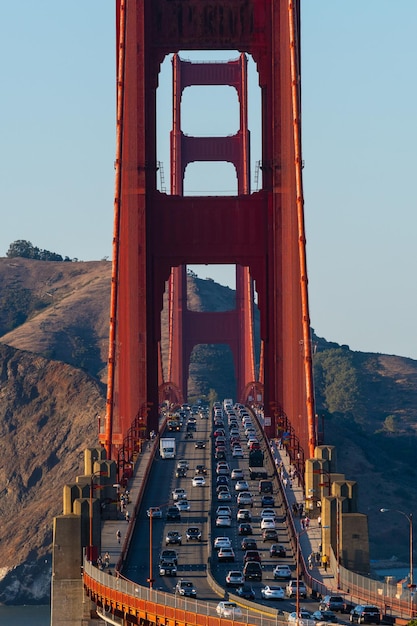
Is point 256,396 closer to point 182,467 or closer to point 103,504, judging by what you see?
point 182,467

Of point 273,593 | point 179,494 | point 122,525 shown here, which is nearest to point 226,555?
point 122,525

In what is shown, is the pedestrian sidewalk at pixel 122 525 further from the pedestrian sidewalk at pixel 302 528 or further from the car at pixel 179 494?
the pedestrian sidewalk at pixel 302 528

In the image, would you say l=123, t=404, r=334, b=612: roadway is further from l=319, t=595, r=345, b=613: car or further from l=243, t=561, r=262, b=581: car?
l=319, t=595, r=345, b=613: car

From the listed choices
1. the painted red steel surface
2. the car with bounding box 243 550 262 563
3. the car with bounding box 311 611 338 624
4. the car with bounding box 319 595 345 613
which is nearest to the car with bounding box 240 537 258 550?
the car with bounding box 243 550 262 563

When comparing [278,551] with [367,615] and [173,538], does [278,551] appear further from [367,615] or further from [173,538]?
[367,615]

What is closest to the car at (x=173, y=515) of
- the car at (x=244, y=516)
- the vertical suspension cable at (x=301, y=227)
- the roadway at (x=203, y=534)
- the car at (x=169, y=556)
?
the roadway at (x=203, y=534)
